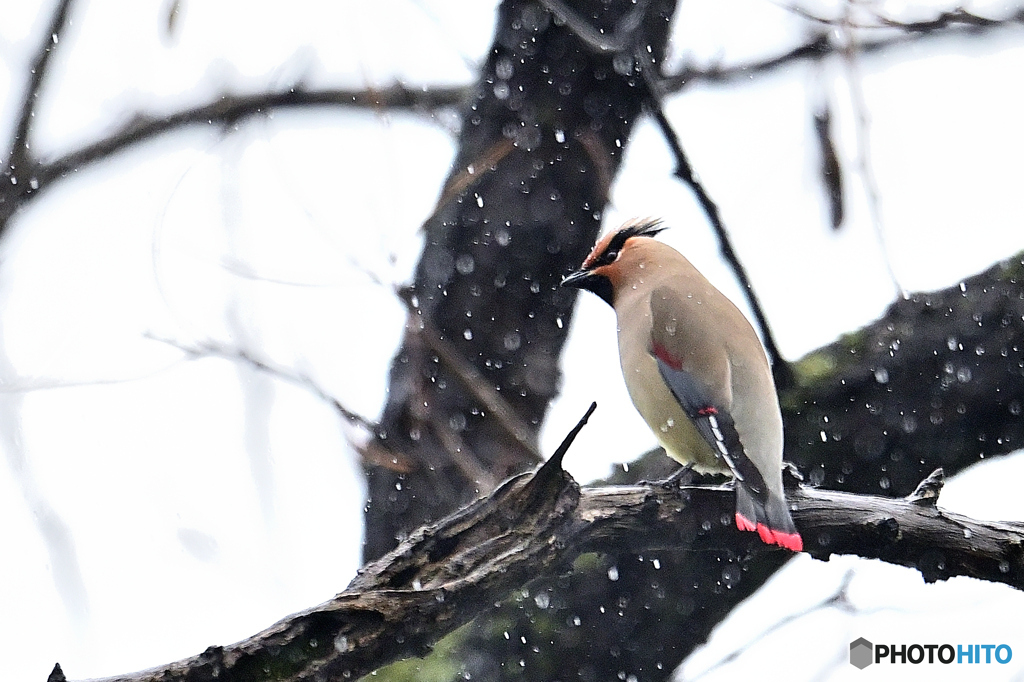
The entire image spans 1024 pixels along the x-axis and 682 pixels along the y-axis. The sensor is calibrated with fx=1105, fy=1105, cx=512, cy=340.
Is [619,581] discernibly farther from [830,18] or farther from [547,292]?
[830,18]

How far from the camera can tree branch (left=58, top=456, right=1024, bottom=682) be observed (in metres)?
1.90

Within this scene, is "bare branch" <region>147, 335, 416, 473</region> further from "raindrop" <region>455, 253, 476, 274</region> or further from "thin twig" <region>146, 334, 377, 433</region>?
"raindrop" <region>455, 253, 476, 274</region>

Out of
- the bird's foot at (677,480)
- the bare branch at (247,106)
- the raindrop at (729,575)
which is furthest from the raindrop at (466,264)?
the raindrop at (729,575)

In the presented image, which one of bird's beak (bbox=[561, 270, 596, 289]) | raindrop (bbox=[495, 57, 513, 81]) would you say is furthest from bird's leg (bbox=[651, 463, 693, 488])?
raindrop (bbox=[495, 57, 513, 81])

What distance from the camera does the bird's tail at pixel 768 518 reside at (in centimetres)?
241

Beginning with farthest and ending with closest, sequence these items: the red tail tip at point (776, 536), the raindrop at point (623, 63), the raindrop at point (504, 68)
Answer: the raindrop at point (504, 68), the raindrop at point (623, 63), the red tail tip at point (776, 536)

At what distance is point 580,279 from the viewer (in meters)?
3.64

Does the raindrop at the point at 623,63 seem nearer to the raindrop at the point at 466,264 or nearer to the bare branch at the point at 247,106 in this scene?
the bare branch at the point at 247,106

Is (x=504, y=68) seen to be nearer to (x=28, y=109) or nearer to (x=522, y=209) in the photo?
(x=522, y=209)

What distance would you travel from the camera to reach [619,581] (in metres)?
3.02

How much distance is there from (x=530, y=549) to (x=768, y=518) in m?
0.63

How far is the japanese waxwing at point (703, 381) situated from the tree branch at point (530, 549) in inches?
4.0

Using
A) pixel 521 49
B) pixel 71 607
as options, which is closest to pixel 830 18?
pixel 521 49

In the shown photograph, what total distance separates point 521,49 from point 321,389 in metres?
1.42
